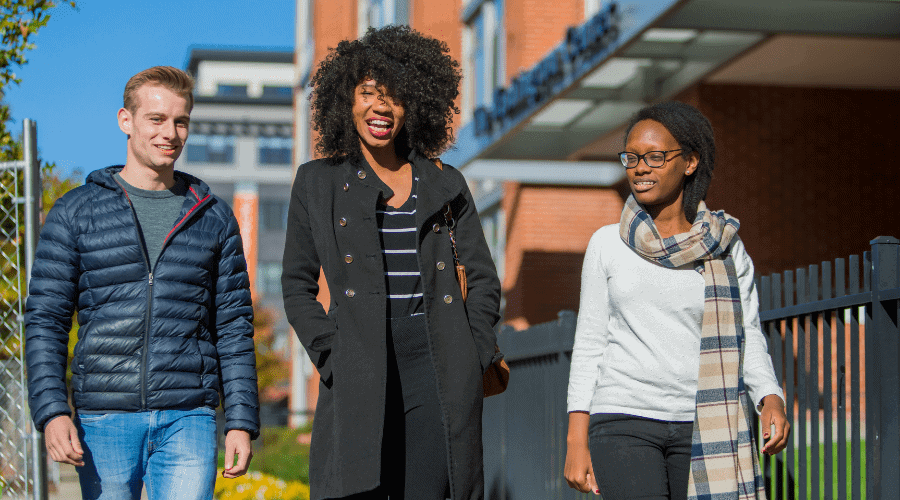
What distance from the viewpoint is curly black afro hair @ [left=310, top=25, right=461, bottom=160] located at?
362 cm

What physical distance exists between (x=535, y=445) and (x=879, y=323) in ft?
9.94

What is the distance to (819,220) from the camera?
13.4 meters

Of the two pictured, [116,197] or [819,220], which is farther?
[819,220]

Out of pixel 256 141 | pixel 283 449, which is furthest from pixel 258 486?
pixel 256 141

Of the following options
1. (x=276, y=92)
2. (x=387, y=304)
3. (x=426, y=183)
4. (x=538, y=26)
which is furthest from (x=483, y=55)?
(x=276, y=92)

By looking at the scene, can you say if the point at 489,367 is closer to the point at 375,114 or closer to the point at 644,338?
the point at 644,338

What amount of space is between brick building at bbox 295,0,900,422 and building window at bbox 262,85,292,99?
52.5 m

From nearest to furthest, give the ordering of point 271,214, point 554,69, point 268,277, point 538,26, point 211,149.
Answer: point 554,69 < point 538,26 < point 211,149 < point 271,214 < point 268,277

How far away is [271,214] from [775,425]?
7205 cm

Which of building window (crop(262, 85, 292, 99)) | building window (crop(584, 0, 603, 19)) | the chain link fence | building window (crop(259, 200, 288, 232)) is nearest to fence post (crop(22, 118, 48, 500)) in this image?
the chain link fence

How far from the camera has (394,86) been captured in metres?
3.59

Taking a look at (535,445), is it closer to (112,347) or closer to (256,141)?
(112,347)

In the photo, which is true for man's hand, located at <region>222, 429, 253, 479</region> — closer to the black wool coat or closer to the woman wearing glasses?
the black wool coat

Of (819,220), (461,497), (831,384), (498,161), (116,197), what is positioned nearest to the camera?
(461,497)
